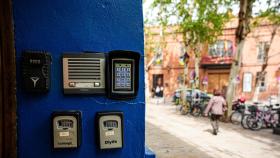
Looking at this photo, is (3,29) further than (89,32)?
No

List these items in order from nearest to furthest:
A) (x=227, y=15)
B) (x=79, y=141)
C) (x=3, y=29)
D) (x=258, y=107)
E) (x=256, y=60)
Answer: (x=3, y=29), (x=79, y=141), (x=258, y=107), (x=227, y=15), (x=256, y=60)

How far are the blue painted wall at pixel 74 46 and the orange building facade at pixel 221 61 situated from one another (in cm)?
2475

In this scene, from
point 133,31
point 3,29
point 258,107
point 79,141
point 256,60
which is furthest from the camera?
point 256,60

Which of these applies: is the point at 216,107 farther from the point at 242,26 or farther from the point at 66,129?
the point at 66,129

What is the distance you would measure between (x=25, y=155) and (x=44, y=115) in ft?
0.98

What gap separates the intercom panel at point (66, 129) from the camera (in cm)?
180

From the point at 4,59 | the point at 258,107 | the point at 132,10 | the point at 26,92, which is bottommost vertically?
the point at 258,107

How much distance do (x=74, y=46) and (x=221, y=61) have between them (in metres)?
31.2

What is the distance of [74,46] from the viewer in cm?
186

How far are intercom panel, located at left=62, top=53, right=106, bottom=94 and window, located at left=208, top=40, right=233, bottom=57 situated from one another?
30216 mm

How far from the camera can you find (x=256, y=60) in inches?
1168

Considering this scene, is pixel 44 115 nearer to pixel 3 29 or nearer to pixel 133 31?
pixel 3 29

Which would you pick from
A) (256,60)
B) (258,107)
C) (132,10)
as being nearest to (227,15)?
(258,107)

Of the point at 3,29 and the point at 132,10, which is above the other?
the point at 132,10
